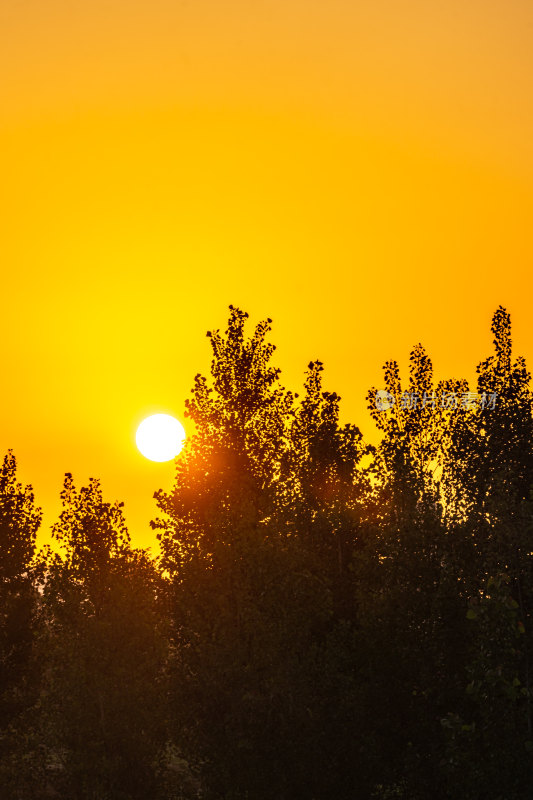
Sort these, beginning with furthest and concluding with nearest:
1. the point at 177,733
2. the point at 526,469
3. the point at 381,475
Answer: the point at 526,469
the point at 381,475
the point at 177,733

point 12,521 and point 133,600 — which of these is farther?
point 12,521

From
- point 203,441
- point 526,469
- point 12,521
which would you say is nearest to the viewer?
point 203,441

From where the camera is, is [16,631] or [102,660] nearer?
[102,660]

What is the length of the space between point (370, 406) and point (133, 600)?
22.3 metres

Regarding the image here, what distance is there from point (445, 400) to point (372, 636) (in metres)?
28.0

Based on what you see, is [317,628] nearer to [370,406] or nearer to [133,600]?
[133,600]

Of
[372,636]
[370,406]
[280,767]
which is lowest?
[280,767]

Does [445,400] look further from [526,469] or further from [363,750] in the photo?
[363,750]

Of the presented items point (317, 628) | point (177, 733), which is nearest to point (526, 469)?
point (317, 628)

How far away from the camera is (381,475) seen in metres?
51.8

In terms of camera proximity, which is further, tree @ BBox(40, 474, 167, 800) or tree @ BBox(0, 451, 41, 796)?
tree @ BBox(0, 451, 41, 796)

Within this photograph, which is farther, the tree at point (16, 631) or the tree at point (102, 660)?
the tree at point (16, 631)

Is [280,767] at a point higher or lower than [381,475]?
lower

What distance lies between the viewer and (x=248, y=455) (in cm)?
4459
